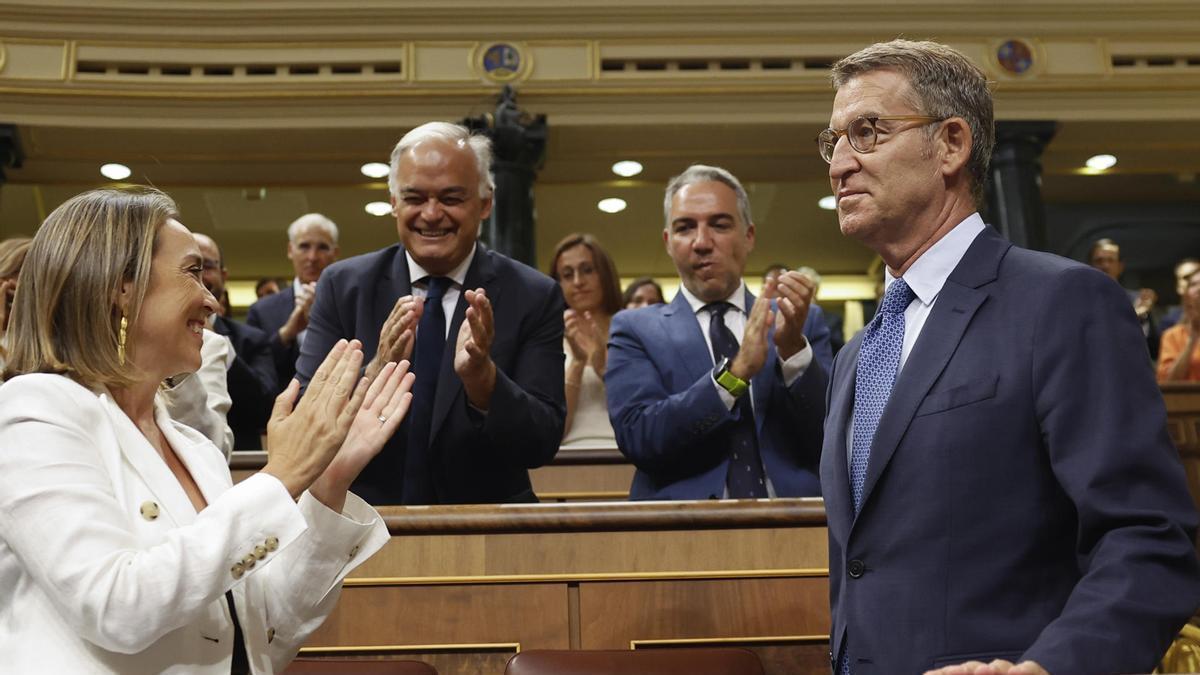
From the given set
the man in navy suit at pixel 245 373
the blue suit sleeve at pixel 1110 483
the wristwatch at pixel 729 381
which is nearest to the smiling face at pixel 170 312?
the blue suit sleeve at pixel 1110 483

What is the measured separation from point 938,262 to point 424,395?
1.17 metres

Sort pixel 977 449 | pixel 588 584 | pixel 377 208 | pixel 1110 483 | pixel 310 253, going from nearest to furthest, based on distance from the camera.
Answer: pixel 1110 483, pixel 977 449, pixel 588 584, pixel 310 253, pixel 377 208

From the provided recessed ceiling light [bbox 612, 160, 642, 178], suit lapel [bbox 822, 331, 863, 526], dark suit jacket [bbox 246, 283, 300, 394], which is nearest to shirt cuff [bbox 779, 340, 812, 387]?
suit lapel [bbox 822, 331, 863, 526]

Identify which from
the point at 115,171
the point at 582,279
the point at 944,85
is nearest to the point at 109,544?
the point at 944,85

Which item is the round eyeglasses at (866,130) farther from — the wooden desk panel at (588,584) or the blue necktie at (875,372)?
the wooden desk panel at (588,584)

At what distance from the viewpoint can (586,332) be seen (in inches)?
137

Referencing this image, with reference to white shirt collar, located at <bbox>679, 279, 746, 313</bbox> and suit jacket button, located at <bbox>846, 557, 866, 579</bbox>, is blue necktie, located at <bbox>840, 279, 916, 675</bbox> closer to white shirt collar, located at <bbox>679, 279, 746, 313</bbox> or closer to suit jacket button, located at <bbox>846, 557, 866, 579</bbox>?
suit jacket button, located at <bbox>846, 557, 866, 579</bbox>

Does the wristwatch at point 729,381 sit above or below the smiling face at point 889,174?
below

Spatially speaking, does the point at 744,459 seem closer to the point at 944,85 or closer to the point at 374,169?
the point at 944,85

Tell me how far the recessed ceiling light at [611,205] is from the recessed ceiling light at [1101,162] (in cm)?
285

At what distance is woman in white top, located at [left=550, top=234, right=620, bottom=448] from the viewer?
3.38 m

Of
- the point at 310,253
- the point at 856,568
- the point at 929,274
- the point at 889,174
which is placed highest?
the point at 310,253

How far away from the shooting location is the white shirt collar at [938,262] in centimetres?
140

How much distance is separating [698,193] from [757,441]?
0.59m
